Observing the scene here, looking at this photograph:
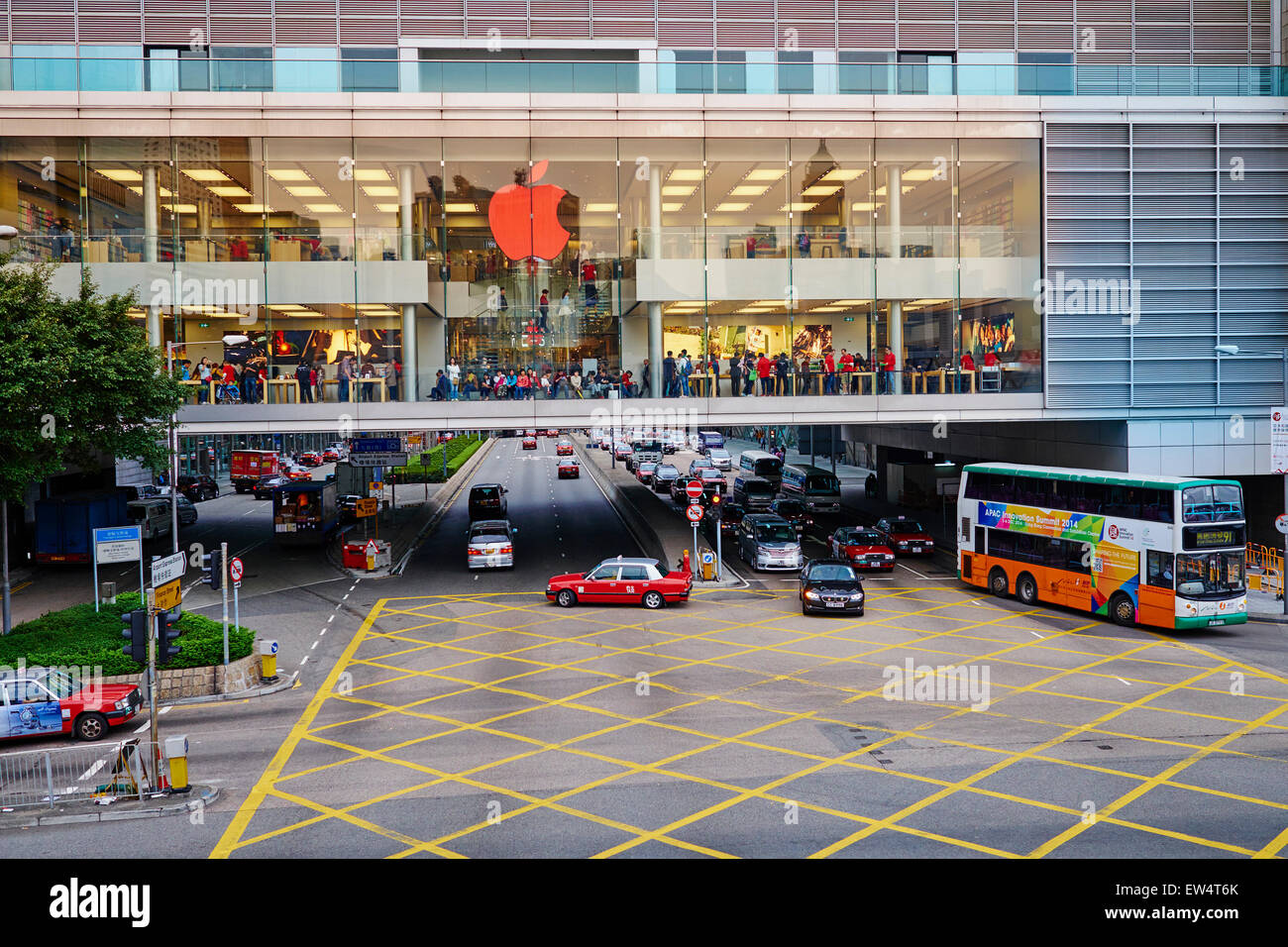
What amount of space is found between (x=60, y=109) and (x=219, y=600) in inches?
662

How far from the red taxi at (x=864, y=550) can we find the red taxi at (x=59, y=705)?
Answer: 2407 centimetres

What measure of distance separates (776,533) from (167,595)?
74.8 feet

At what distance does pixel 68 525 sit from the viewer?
3856 centimetres

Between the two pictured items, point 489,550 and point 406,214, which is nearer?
point 406,214

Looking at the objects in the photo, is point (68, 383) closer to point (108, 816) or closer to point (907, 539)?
point (108, 816)

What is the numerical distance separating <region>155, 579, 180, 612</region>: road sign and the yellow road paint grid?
3443 mm

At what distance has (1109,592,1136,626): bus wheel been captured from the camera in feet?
88.1

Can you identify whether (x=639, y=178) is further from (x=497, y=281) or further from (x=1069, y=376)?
(x=1069, y=376)

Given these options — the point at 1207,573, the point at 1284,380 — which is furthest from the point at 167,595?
the point at 1284,380

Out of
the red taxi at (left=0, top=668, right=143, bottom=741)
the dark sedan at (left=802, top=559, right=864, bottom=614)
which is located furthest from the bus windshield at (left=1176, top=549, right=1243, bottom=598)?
the red taxi at (left=0, top=668, right=143, bottom=741)

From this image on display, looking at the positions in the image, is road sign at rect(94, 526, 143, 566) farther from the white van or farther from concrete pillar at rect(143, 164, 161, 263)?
the white van

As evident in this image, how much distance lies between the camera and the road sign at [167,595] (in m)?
19.0
